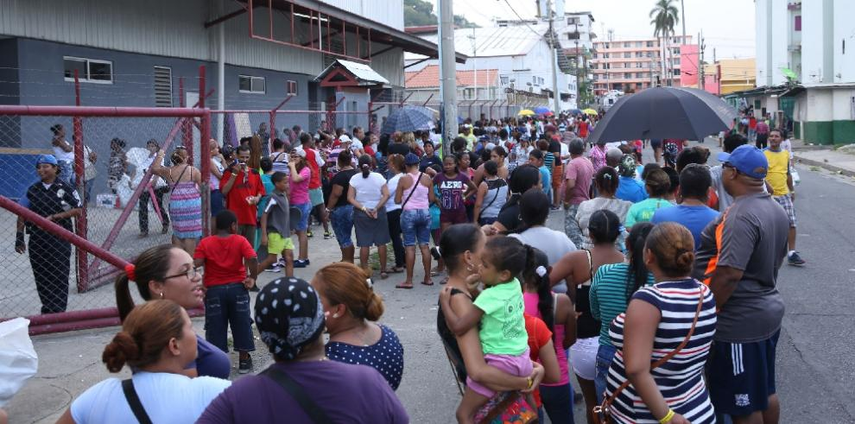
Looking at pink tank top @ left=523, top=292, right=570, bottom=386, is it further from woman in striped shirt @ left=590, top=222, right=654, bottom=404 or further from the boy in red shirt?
the boy in red shirt

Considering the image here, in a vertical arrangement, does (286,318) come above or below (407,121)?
below

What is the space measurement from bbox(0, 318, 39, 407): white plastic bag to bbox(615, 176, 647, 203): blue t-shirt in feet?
18.3

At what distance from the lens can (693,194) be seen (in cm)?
560

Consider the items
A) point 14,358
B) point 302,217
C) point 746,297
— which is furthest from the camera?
point 302,217

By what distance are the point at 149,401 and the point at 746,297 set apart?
10.3 feet

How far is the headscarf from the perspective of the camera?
253 cm

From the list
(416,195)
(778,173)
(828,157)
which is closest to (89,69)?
(416,195)

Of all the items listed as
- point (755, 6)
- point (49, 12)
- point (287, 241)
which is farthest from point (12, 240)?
point (755, 6)

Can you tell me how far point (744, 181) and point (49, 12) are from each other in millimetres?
14527

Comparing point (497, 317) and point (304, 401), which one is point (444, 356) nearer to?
point (497, 317)

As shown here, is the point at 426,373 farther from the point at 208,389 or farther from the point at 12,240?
the point at 12,240

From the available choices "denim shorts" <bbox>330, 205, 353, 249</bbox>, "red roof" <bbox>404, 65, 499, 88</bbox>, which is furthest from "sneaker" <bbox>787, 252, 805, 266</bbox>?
"red roof" <bbox>404, 65, 499, 88</bbox>

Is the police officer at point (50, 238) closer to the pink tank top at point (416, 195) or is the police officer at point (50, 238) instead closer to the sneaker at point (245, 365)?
the sneaker at point (245, 365)

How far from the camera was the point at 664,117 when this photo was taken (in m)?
8.09
